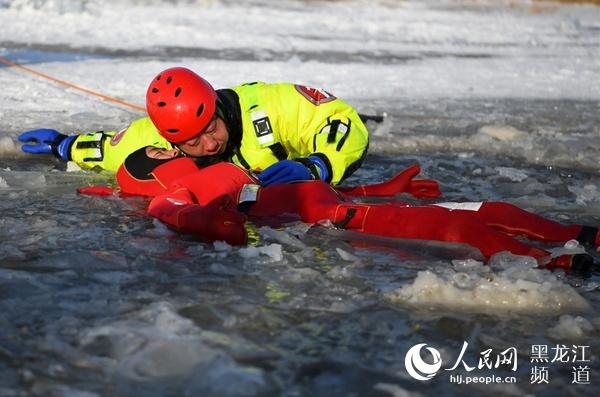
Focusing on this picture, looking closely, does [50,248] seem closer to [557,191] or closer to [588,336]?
[588,336]

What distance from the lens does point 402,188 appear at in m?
A: 5.94

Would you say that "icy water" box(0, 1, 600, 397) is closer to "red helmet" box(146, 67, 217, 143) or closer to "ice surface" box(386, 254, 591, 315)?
"ice surface" box(386, 254, 591, 315)

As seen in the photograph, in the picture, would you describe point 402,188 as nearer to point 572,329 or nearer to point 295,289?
point 295,289

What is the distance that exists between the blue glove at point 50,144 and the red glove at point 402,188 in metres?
1.92

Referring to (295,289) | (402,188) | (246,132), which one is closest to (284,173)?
(246,132)

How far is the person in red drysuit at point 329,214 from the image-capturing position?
470 cm

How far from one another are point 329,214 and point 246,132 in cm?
110

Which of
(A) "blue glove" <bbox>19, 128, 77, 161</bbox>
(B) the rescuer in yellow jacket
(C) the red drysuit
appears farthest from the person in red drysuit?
(A) "blue glove" <bbox>19, 128, 77, 161</bbox>

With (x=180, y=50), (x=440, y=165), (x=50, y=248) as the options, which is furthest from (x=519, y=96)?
(x=50, y=248)

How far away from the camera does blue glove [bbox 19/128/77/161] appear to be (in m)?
6.61

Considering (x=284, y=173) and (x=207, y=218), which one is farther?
(x=284, y=173)

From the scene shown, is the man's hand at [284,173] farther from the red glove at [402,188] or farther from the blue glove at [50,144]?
the blue glove at [50,144]

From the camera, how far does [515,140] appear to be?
7922 mm

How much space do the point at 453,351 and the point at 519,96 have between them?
7178 millimetres
